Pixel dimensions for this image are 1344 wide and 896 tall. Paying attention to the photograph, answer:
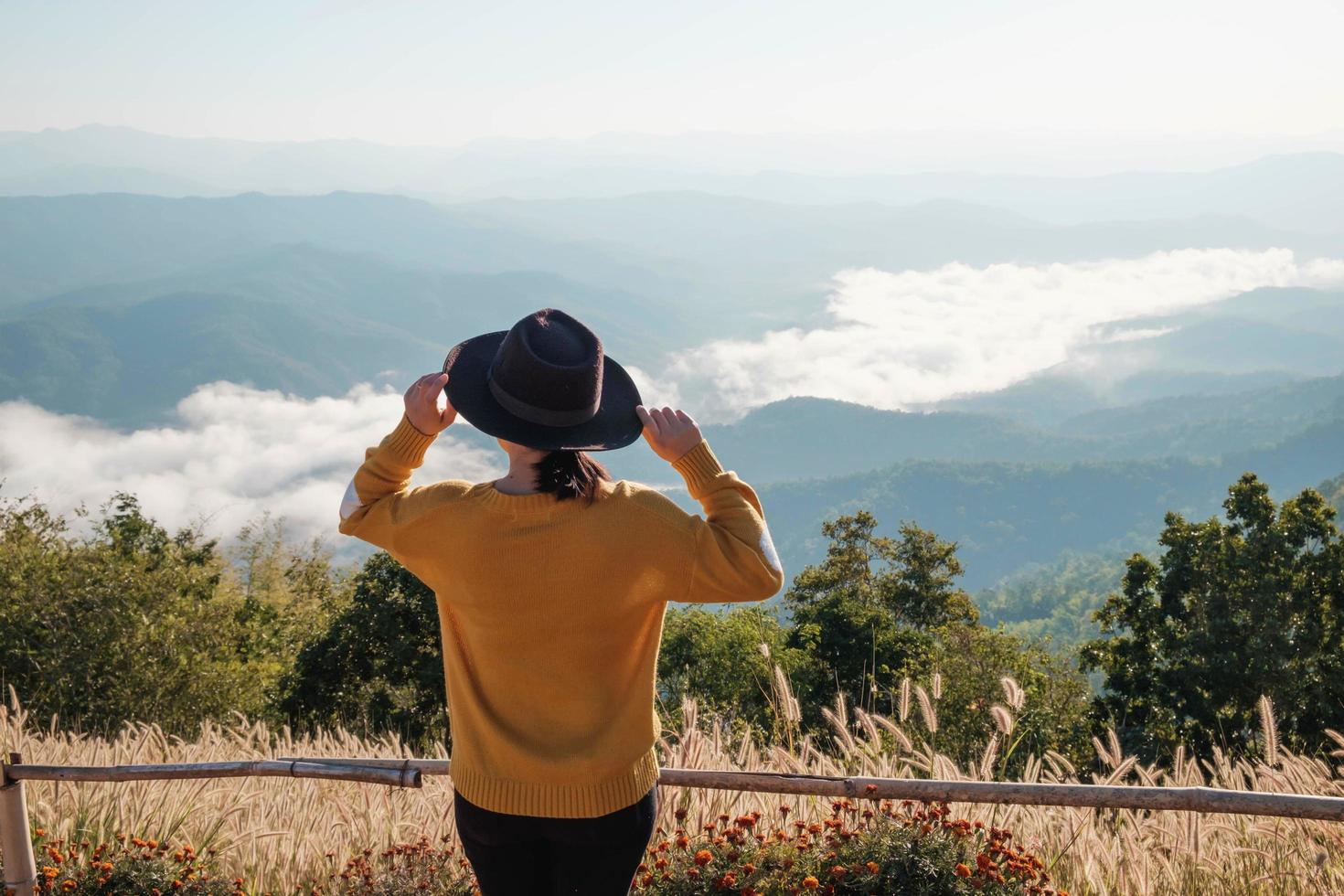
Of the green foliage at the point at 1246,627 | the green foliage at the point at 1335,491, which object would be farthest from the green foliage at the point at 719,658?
the green foliage at the point at 1335,491

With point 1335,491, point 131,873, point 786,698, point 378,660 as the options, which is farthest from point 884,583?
point 1335,491

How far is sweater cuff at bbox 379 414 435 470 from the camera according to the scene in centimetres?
233

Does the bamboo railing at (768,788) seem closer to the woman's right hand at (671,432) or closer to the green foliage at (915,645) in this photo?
the woman's right hand at (671,432)

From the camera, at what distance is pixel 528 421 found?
2.20m

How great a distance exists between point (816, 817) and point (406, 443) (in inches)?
104

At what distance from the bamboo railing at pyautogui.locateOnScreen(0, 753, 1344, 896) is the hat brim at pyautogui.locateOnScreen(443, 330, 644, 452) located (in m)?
1.77

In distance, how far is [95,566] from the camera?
1945cm

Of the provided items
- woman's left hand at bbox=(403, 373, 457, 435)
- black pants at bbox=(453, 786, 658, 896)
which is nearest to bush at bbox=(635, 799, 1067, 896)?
black pants at bbox=(453, 786, 658, 896)

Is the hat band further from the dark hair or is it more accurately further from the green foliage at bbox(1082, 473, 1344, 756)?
the green foliage at bbox(1082, 473, 1344, 756)

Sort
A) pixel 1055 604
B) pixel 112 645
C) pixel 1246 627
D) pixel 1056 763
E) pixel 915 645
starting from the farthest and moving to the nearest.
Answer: pixel 1055 604 → pixel 915 645 → pixel 112 645 → pixel 1246 627 → pixel 1056 763

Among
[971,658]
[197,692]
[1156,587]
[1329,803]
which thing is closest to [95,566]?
[197,692]

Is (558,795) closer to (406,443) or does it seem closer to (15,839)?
(406,443)

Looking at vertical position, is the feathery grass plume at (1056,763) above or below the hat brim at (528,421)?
below

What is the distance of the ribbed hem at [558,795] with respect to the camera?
227 cm
